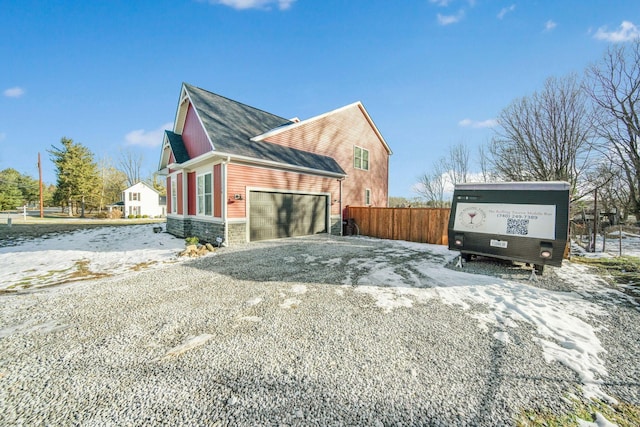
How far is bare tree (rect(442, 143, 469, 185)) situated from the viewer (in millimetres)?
21766

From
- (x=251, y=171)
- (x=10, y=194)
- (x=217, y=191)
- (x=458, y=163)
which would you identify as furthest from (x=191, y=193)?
(x=10, y=194)

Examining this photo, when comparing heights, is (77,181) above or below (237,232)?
above

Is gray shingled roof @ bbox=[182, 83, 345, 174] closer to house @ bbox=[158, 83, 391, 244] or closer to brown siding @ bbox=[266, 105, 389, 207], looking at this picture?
house @ bbox=[158, 83, 391, 244]

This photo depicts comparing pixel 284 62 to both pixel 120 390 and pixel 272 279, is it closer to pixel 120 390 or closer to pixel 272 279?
pixel 272 279

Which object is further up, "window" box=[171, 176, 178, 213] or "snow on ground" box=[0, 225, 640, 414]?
"window" box=[171, 176, 178, 213]

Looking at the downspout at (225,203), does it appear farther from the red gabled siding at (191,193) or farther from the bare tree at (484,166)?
the bare tree at (484,166)

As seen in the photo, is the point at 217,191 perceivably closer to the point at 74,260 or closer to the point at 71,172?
the point at 74,260

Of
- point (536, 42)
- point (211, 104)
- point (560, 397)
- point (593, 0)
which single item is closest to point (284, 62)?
point (211, 104)

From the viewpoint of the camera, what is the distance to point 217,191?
903 centimetres

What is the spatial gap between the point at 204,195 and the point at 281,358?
358 inches

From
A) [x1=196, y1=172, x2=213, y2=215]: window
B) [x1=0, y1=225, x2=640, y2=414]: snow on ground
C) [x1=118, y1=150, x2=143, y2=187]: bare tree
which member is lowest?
[x1=0, y1=225, x2=640, y2=414]: snow on ground

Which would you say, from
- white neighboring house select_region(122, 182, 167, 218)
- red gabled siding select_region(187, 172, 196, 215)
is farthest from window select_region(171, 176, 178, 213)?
white neighboring house select_region(122, 182, 167, 218)

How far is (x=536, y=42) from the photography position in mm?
9055

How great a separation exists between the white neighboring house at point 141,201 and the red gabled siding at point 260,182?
3432 centimetres
